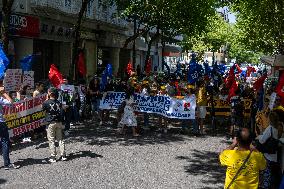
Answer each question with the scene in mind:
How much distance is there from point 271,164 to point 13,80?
8.60m

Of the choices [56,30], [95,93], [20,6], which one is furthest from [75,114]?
[56,30]

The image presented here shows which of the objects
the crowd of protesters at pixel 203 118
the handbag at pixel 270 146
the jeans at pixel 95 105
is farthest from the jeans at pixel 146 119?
the handbag at pixel 270 146

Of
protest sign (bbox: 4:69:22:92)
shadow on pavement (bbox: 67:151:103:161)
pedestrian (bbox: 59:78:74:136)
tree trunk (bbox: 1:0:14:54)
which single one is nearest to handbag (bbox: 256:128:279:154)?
shadow on pavement (bbox: 67:151:103:161)

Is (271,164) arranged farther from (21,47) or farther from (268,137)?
(21,47)

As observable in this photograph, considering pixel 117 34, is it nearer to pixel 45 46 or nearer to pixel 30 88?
pixel 45 46

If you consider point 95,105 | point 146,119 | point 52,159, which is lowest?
point 52,159

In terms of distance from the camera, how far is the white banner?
1384 centimetres

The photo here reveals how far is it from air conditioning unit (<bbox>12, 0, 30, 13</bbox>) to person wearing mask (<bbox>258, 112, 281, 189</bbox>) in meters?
16.5

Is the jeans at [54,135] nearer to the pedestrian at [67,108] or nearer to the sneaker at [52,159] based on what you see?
the sneaker at [52,159]

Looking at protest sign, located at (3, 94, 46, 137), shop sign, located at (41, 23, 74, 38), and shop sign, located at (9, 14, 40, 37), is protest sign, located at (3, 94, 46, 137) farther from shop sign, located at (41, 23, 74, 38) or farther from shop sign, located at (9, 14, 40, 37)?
shop sign, located at (41, 23, 74, 38)

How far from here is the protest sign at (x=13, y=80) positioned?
503 inches

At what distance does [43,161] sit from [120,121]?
4.02m

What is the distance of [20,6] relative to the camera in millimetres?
21281

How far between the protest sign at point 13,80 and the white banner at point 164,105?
338 centimetres
